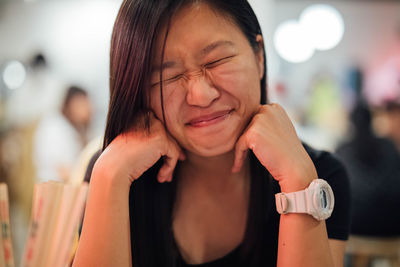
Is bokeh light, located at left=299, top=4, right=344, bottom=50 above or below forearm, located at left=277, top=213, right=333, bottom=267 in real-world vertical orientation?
above

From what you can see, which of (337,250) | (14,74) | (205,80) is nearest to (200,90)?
(205,80)

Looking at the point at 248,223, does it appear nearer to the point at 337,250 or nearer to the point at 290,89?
the point at 337,250

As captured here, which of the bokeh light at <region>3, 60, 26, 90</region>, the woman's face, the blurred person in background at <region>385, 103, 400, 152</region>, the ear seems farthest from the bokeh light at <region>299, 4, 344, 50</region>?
the woman's face

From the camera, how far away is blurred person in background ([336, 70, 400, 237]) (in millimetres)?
2168

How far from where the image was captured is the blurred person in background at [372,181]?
7.11 feet

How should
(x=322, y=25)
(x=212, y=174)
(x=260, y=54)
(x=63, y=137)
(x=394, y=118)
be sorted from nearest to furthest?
(x=260, y=54)
(x=212, y=174)
(x=394, y=118)
(x=63, y=137)
(x=322, y=25)

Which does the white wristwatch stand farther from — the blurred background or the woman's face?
the blurred background

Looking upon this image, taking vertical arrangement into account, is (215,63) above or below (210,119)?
above

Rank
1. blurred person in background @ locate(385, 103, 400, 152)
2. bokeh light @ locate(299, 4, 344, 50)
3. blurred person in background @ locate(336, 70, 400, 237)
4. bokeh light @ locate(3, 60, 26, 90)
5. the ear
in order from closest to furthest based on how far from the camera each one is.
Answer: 1. the ear
2. blurred person in background @ locate(336, 70, 400, 237)
3. blurred person in background @ locate(385, 103, 400, 152)
4. bokeh light @ locate(3, 60, 26, 90)
5. bokeh light @ locate(299, 4, 344, 50)

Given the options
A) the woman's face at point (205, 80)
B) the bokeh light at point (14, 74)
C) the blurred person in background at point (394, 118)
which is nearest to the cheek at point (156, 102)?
the woman's face at point (205, 80)

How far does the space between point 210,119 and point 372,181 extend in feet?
5.58

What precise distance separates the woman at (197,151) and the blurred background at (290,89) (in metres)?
0.53

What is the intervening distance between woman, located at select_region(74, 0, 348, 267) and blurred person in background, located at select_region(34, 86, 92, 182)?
1668 millimetres

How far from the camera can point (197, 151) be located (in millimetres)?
998
